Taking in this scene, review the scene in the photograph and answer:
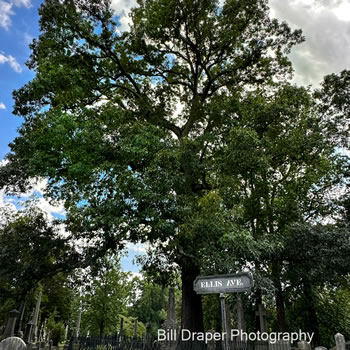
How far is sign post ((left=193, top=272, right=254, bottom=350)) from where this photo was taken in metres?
4.79

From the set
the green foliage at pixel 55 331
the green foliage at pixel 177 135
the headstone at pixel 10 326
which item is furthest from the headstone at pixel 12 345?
the green foliage at pixel 55 331

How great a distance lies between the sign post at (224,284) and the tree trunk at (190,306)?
21.6 feet

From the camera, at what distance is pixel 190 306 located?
39.0ft

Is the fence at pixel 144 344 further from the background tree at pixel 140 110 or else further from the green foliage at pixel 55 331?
the green foliage at pixel 55 331

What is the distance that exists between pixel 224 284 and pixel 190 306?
7.88 metres

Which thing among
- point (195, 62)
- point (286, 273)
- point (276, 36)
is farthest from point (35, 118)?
point (286, 273)

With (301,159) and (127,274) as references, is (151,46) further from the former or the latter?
(127,274)

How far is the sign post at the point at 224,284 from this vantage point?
479cm

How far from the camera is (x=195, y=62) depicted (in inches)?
595

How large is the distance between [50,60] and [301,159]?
489 inches

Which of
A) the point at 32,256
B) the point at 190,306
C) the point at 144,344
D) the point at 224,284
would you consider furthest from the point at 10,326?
the point at 224,284

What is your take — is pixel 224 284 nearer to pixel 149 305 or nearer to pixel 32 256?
pixel 32 256

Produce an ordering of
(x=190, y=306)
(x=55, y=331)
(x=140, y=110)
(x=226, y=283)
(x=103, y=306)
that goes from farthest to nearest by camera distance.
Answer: (x=55, y=331) → (x=103, y=306) → (x=140, y=110) → (x=190, y=306) → (x=226, y=283)

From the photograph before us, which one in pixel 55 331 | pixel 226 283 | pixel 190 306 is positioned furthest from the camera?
pixel 55 331
